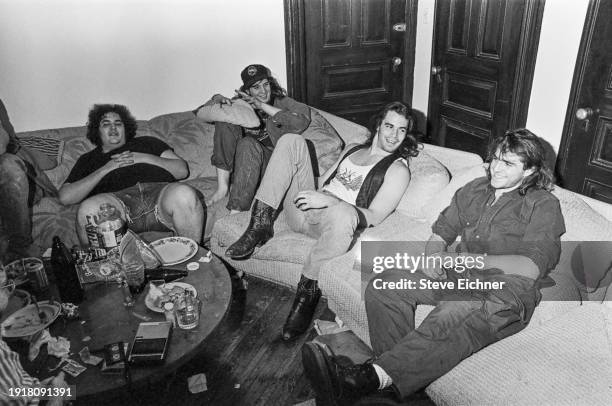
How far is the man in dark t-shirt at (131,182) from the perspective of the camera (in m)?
2.60

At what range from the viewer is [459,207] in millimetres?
2020

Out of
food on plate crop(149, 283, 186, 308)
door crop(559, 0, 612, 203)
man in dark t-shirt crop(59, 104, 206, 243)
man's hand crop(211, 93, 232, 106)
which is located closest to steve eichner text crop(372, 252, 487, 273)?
food on plate crop(149, 283, 186, 308)

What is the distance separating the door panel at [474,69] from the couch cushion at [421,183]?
1.32 metres

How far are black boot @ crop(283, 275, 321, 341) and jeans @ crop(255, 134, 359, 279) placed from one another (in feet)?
0.17

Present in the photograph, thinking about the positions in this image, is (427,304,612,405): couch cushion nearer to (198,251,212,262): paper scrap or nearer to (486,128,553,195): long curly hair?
(486,128,553,195): long curly hair

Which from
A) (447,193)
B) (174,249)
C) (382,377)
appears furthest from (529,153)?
(174,249)

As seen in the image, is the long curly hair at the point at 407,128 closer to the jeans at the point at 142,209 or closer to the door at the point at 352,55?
the jeans at the point at 142,209

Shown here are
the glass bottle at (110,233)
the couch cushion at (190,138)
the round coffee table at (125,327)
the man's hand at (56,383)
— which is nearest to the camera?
the man's hand at (56,383)

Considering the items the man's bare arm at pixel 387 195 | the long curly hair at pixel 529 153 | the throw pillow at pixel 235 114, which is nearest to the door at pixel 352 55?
the throw pillow at pixel 235 114

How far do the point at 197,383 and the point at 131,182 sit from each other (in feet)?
4.23

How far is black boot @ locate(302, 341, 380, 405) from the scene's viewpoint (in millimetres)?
1624

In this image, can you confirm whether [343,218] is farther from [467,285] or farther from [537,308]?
[537,308]

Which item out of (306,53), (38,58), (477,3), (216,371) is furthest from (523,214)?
(38,58)

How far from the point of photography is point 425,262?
6.46ft
